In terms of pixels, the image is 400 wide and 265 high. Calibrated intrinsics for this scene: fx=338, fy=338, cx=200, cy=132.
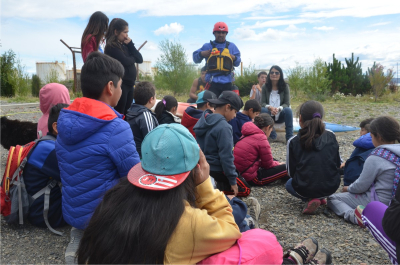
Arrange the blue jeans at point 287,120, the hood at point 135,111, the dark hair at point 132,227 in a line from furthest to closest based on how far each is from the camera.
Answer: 1. the blue jeans at point 287,120
2. the hood at point 135,111
3. the dark hair at point 132,227

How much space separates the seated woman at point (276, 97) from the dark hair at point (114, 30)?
332cm

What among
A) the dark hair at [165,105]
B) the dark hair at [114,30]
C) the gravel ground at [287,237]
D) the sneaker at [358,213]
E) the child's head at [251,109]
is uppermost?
the dark hair at [114,30]

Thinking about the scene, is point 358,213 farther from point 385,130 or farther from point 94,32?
point 94,32

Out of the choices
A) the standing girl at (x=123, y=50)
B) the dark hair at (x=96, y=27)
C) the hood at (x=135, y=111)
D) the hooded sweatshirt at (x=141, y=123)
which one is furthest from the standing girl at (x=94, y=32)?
the hooded sweatshirt at (x=141, y=123)

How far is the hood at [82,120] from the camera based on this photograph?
2.24 meters

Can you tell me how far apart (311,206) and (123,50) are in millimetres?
3052

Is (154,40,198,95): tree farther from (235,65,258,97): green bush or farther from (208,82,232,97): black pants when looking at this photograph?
(208,82,232,97): black pants

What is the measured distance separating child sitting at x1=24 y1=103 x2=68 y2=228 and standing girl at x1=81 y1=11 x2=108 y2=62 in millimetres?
1763

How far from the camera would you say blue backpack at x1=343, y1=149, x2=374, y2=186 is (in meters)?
3.61

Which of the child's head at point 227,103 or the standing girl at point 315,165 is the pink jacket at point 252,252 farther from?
the child's head at point 227,103

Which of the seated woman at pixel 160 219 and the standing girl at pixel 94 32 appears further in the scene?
the standing girl at pixel 94 32

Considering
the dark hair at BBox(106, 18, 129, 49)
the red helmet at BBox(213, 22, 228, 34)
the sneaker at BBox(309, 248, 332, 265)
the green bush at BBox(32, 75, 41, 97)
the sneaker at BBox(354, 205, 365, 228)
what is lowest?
the sneaker at BBox(309, 248, 332, 265)

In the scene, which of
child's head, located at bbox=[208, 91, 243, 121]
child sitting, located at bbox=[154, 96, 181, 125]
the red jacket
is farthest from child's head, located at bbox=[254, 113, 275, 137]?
child sitting, located at bbox=[154, 96, 181, 125]

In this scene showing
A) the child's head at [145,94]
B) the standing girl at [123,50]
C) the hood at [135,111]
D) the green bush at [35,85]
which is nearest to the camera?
the hood at [135,111]
